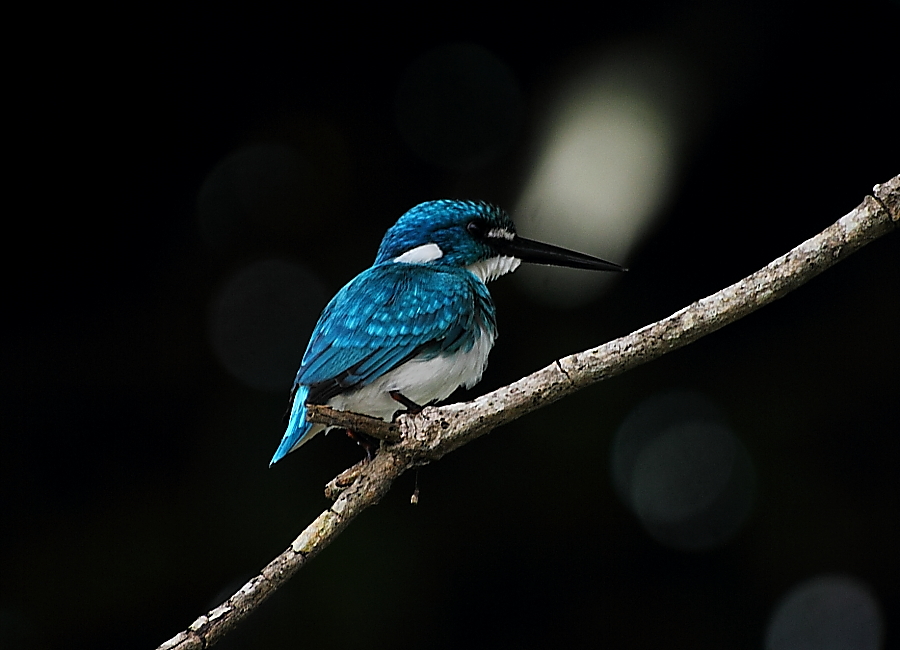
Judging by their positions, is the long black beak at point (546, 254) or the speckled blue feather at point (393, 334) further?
the long black beak at point (546, 254)

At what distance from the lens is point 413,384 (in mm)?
1610

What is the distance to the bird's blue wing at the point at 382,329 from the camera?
1.57 meters

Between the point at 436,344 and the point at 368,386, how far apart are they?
14 cm

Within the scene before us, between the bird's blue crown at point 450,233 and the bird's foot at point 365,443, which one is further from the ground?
the bird's blue crown at point 450,233

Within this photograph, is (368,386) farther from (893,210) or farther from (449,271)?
(893,210)

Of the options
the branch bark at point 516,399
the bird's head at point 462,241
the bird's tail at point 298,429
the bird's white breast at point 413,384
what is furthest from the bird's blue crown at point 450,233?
the branch bark at point 516,399

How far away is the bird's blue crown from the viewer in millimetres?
1903

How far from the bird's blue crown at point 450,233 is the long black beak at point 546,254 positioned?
0.7 inches

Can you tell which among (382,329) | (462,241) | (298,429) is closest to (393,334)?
(382,329)

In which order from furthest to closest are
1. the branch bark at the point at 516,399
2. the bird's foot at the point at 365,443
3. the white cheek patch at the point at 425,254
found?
the white cheek patch at the point at 425,254 → the bird's foot at the point at 365,443 → the branch bark at the point at 516,399

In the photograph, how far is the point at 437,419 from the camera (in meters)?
1.32

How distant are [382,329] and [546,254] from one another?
0.41m

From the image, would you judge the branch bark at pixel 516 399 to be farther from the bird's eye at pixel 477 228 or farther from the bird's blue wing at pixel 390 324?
the bird's eye at pixel 477 228


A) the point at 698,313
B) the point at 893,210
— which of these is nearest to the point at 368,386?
the point at 698,313
